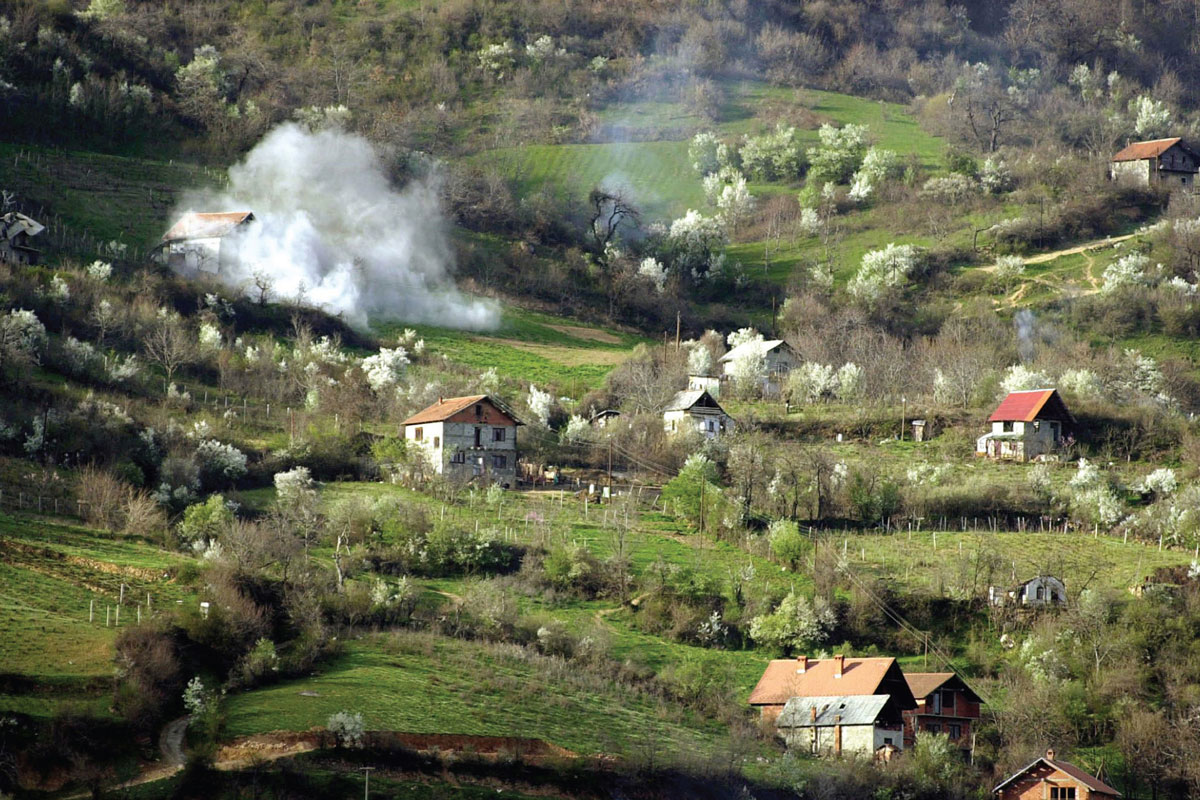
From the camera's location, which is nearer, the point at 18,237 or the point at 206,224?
the point at 18,237

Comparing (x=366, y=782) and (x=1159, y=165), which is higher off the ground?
(x=1159, y=165)

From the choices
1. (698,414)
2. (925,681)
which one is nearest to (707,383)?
(698,414)

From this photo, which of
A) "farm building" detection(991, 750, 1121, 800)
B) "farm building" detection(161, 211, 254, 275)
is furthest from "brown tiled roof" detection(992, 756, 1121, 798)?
"farm building" detection(161, 211, 254, 275)

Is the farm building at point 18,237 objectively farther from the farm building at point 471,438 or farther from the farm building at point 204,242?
the farm building at point 471,438

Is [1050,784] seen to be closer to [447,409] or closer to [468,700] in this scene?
[468,700]

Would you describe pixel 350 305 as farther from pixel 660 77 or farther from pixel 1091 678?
pixel 660 77

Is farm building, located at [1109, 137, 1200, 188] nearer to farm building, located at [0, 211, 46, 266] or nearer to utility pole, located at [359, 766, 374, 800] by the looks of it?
farm building, located at [0, 211, 46, 266]

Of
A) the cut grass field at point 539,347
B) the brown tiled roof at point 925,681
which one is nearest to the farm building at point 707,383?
the cut grass field at point 539,347
